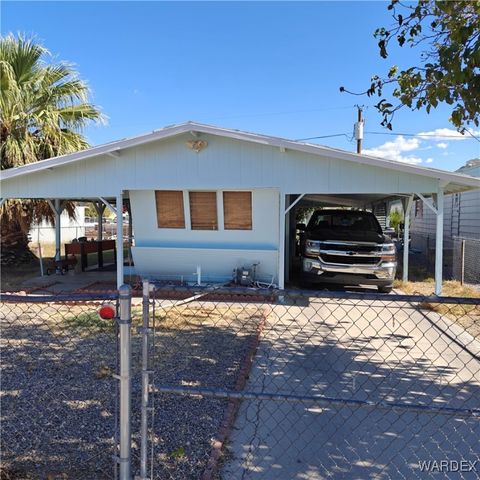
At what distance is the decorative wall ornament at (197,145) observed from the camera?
9.44 meters

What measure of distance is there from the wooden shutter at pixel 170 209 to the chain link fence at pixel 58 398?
4044 millimetres

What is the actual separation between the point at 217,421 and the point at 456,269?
1115cm

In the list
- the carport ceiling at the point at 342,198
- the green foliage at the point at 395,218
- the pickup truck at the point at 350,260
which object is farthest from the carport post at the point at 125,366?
the green foliage at the point at 395,218

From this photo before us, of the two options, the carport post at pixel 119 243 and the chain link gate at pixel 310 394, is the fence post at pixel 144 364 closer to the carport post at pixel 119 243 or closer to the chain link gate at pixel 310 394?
the chain link gate at pixel 310 394

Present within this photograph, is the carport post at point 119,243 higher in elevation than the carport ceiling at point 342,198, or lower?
lower

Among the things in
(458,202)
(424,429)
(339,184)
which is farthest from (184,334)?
(458,202)

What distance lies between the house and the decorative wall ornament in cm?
2

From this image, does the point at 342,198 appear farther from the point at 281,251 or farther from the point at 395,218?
the point at 395,218

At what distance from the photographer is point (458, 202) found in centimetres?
1772

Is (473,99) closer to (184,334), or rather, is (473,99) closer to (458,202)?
(184,334)

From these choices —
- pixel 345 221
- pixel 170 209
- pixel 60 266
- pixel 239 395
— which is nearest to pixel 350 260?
pixel 345 221

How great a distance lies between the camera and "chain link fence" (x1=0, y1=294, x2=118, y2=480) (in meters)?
3.03

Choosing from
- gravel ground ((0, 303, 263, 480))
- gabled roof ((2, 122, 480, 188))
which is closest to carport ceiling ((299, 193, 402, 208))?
gabled roof ((2, 122, 480, 188))

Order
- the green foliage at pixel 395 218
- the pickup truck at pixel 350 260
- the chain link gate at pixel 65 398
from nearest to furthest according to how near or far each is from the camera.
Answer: the chain link gate at pixel 65 398 → the pickup truck at pixel 350 260 → the green foliage at pixel 395 218
